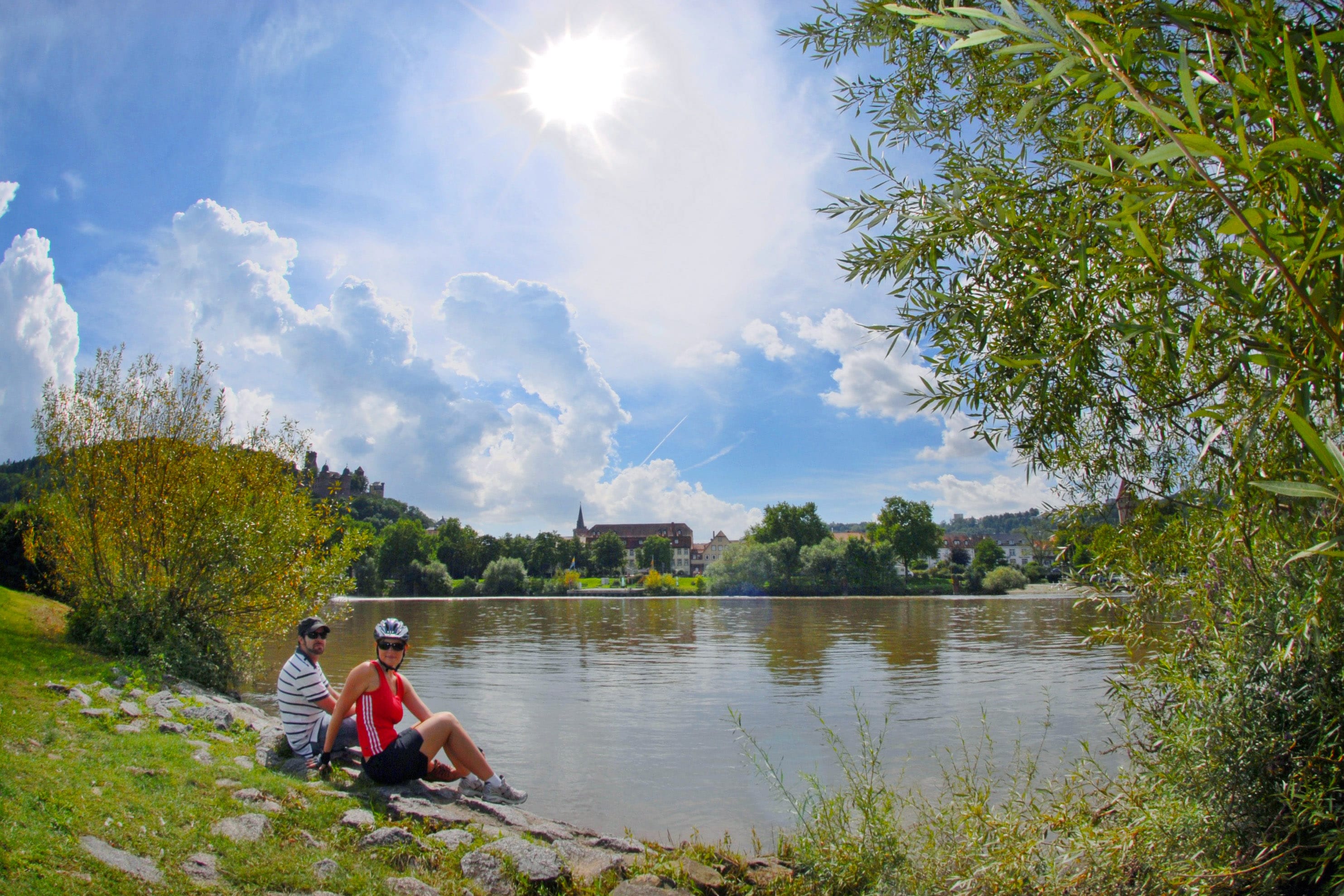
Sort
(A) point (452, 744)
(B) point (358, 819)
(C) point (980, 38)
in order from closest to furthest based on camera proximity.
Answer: (C) point (980, 38), (B) point (358, 819), (A) point (452, 744)

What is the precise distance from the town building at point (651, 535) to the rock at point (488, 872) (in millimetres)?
163996

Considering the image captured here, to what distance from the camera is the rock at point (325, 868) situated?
199 inches

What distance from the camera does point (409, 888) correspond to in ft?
16.5

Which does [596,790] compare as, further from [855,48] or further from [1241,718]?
[855,48]

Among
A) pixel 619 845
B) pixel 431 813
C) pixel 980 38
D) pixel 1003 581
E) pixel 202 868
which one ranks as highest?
pixel 980 38

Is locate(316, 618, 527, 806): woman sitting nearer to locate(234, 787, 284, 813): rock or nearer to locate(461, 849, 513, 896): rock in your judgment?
locate(234, 787, 284, 813): rock

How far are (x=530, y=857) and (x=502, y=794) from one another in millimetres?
2335

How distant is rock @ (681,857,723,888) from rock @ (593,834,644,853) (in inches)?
32.9

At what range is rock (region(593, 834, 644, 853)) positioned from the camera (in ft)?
21.9

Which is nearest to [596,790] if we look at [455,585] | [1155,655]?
[1155,655]

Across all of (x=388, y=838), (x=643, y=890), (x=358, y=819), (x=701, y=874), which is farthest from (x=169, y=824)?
(x=701, y=874)

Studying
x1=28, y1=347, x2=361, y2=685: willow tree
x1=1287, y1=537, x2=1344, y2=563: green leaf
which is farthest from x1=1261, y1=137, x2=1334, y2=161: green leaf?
x1=28, y1=347, x2=361, y2=685: willow tree

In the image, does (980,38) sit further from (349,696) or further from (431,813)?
(349,696)

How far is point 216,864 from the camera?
5.03m
